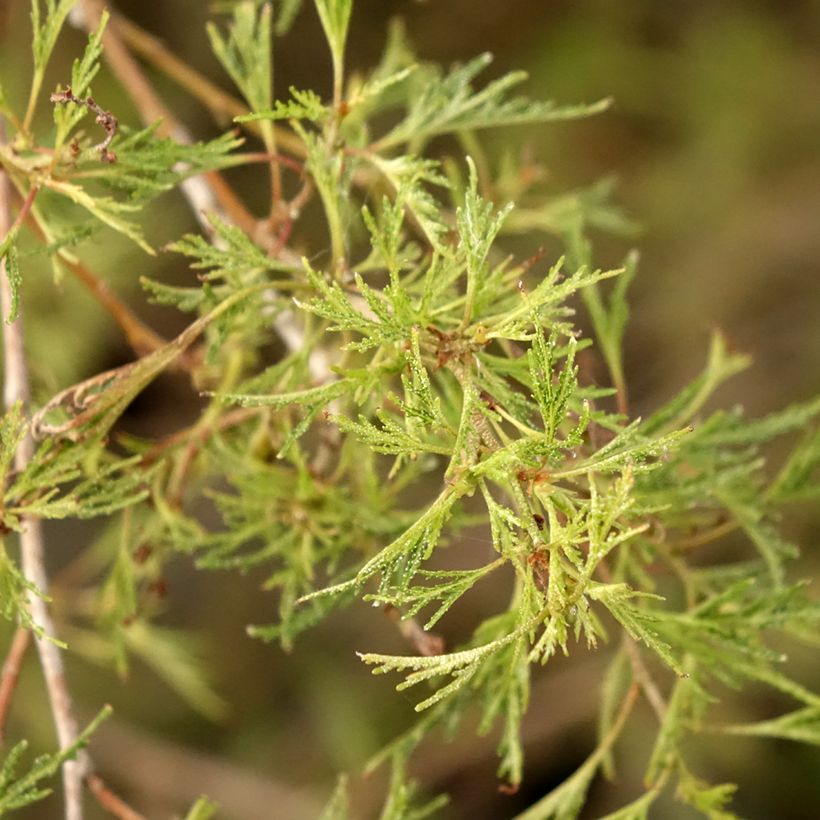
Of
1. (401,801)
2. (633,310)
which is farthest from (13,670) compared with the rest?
(633,310)

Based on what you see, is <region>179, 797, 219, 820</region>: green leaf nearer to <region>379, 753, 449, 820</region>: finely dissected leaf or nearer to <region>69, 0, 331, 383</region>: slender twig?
<region>379, 753, 449, 820</region>: finely dissected leaf

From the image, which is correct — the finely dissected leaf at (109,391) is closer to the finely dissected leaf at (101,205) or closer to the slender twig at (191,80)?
the finely dissected leaf at (101,205)

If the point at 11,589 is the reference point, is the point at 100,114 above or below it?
above

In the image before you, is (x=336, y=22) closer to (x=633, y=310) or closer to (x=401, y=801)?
(x=401, y=801)

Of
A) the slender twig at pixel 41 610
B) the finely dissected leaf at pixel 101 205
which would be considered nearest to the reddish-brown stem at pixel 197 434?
the slender twig at pixel 41 610

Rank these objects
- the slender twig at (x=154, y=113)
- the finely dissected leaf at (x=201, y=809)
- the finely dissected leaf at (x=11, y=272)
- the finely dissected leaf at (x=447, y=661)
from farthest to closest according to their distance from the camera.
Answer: the slender twig at (x=154, y=113) → the finely dissected leaf at (x=201, y=809) → the finely dissected leaf at (x=11, y=272) → the finely dissected leaf at (x=447, y=661)

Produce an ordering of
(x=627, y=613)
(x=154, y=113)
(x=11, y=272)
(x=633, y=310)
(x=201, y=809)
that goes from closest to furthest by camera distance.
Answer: (x=627, y=613), (x=11, y=272), (x=201, y=809), (x=154, y=113), (x=633, y=310)

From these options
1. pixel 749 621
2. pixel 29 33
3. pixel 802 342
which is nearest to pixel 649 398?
pixel 802 342

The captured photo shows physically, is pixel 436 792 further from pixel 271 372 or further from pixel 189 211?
pixel 271 372

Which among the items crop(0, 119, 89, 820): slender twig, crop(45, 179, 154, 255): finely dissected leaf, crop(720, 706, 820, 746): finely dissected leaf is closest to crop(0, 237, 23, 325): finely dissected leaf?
crop(45, 179, 154, 255): finely dissected leaf

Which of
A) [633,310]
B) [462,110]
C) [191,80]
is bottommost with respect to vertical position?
[633,310]

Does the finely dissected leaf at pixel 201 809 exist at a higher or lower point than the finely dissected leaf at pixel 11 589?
lower
